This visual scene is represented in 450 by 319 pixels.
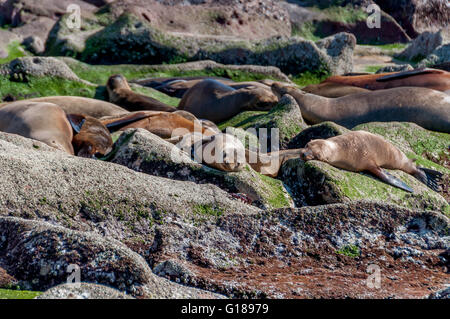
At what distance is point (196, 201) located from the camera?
4.42 meters

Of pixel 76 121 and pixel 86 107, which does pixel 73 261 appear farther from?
pixel 86 107

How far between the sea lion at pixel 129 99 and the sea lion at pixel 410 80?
329cm

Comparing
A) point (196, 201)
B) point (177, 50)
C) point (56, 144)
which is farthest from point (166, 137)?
point (177, 50)

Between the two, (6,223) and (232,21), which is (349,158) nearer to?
(6,223)

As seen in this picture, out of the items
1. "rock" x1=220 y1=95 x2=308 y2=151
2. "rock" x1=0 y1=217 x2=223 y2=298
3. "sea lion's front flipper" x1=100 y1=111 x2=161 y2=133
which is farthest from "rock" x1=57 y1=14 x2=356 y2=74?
"rock" x1=0 y1=217 x2=223 y2=298

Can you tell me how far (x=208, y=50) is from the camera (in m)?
15.5

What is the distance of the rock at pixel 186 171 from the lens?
512 cm

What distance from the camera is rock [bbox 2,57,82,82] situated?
11047 millimetres

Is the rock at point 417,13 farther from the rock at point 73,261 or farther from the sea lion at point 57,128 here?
the rock at point 73,261

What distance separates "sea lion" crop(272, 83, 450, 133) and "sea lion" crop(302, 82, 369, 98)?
98 cm

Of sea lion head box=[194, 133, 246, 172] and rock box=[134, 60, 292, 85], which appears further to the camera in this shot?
rock box=[134, 60, 292, 85]

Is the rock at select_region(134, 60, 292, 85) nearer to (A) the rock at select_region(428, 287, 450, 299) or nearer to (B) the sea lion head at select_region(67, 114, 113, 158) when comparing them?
(B) the sea lion head at select_region(67, 114, 113, 158)

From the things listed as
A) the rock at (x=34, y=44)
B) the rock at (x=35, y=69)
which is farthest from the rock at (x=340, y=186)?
the rock at (x=34, y=44)

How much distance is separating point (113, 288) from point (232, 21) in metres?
18.2
